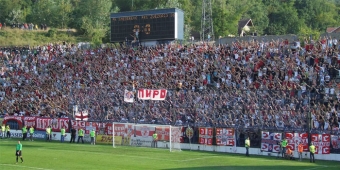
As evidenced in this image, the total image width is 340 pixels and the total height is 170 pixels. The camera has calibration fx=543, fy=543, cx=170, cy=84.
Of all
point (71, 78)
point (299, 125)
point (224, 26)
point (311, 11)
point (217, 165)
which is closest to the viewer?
point (217, 165)

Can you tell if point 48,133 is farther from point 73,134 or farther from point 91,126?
point 91,126

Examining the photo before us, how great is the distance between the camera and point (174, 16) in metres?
57.5

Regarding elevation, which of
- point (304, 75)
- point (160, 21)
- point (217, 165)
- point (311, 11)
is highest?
A: point (311, 11)

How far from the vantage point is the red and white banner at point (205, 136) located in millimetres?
43688

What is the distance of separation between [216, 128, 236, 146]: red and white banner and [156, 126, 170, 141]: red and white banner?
4148mm

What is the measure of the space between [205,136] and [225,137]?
1.85 m

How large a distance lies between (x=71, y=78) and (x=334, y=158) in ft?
109

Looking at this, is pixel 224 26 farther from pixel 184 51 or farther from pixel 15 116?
pixel 15 116

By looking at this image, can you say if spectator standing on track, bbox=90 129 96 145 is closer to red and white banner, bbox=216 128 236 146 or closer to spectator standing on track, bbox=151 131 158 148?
spectator standing on track, bbox=151 131 158 148

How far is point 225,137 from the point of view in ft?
141

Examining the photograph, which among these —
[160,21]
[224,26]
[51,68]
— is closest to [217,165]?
[160,21]

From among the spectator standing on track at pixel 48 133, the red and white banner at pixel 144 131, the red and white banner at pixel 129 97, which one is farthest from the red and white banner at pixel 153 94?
the spectator standing on track at pixel 48 133

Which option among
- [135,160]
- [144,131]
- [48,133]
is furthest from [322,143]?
[48,133]

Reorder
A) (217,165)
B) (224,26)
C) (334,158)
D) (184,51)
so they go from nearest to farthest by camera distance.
→ (217,165)
(334,158)
(184,51)
(224,26)
